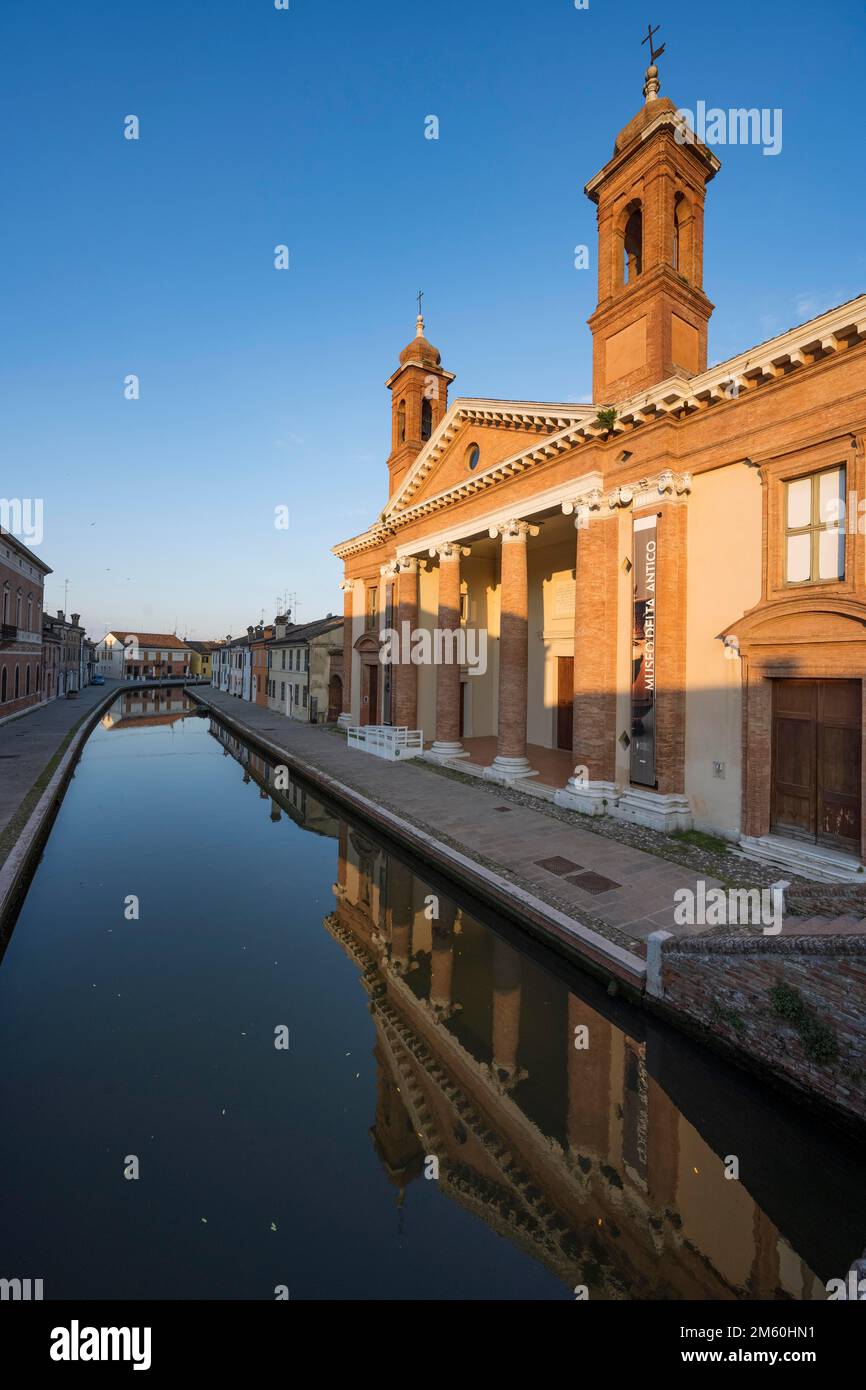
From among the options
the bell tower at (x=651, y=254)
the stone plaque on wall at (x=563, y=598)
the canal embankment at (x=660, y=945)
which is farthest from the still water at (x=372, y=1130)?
the stone plaque on wall at (x=563, y=598)

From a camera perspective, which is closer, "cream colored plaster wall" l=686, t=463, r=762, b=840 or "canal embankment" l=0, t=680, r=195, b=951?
"canal embankment" l=0, t=680, r=195, b=951

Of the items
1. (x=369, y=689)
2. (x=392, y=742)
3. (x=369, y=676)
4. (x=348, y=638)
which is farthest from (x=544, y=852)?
(x=348, y=638)

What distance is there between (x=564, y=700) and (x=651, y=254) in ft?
43.5

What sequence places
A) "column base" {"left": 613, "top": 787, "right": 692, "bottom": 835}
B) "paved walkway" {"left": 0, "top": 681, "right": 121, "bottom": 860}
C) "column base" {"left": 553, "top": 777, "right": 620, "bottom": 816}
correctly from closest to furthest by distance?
"column base" {"left": 613, "top": 787, "right": 692, "bottom": 835}
"column base" {"left": 553, "top": 777, "right": 620, "bottom": 816}
"paved walkway" {"left": 0, "top": 681, "right": 121, "bottom": 860}

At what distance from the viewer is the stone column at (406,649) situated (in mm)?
22797

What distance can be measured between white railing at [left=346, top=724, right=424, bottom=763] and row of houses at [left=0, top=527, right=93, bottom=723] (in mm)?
19705

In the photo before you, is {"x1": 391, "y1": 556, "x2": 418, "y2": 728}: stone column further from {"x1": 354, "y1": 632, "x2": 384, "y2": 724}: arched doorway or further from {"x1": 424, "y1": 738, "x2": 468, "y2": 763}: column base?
{"x1": 354, "y1": 632, "x2": 384, "y2": 724}: arched doorway

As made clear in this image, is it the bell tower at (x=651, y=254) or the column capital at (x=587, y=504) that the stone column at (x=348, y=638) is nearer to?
the column capital at (x=587, y=504)

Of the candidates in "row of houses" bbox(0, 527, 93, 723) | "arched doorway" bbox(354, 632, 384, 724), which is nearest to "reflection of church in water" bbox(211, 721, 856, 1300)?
"arched doorway" bbox(354, 632, 384, 724)

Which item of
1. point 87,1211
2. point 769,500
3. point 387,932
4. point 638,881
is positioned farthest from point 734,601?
point 87,1211

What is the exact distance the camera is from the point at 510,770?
646 inches

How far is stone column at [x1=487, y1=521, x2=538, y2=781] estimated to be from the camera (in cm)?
1650

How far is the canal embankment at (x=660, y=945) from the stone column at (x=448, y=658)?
17.6ft
